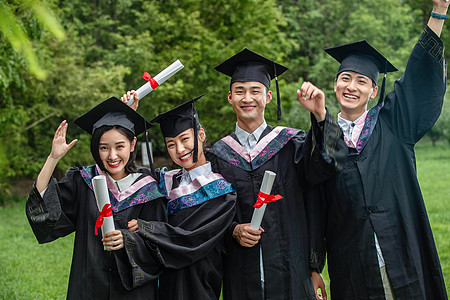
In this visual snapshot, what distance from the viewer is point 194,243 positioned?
2.97m

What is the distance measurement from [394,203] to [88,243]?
185 cm

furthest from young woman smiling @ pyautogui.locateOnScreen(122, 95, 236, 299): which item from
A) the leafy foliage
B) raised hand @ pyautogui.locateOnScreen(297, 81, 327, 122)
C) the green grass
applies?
the leafy foliage

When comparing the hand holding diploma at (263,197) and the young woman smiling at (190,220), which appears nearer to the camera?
the hand holding diploma at (263,197)

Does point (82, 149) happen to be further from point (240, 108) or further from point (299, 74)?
point (299, 74)

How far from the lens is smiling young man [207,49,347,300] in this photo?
9.60 feet

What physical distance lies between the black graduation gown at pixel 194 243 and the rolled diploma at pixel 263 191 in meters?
0.24

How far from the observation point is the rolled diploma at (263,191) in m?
2.71

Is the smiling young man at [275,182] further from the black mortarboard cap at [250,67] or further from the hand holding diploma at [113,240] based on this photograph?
the hand holding diploma at [113,240]

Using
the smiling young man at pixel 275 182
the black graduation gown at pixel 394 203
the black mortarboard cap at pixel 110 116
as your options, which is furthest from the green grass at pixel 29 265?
the black graduation gown at pixel 394 203

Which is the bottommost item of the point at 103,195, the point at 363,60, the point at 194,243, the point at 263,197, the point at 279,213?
the point at 194,243

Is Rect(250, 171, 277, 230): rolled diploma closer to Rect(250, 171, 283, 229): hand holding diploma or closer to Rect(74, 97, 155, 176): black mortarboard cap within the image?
Rect(250, 171, 283, 229): hand holding diploma

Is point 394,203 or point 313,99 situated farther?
point 394,203

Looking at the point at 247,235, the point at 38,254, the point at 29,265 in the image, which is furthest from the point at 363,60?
the point at 38,254

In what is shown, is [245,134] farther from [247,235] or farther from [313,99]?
[247,235]
